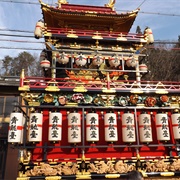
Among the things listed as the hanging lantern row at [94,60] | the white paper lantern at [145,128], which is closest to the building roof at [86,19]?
the hanging lantern row at [94,60]

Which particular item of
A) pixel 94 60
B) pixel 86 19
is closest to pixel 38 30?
pixel 86 19

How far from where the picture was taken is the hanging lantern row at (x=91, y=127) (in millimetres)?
7793

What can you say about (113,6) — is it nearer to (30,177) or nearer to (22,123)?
(22,123)

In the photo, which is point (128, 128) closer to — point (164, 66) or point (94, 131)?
point (94, 131)

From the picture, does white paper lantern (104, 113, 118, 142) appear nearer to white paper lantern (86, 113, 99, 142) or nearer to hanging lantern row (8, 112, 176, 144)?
hanging lantern row (8, 112, 176, 144)

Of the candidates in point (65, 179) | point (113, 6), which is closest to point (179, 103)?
point (65, 179)

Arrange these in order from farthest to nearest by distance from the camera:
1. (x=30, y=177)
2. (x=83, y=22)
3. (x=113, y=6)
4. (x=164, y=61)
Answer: (x=164, y=61) < (x=113, y=6) < (x=83, y=22) < (x=30, y=177)

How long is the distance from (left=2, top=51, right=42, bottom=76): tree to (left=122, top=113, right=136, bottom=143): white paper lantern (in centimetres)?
2998

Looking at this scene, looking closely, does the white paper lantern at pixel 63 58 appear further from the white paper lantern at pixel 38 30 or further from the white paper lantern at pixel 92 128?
the white paper lantern at pixel 92 128

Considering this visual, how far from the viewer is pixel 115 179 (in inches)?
314

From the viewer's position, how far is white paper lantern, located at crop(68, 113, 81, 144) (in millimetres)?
7895

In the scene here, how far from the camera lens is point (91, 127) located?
8094 millimetres

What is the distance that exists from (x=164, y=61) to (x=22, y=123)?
Result: 27.1m

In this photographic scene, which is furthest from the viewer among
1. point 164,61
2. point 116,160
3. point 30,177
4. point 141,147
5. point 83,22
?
point 164,61
